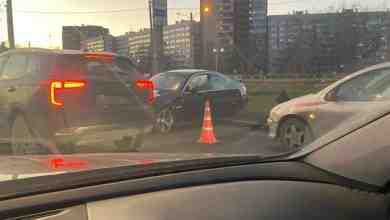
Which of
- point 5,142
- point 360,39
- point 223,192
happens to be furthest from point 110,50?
point 223,192

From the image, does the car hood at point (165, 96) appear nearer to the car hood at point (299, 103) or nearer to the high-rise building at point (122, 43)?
the car hood at point (299, 103)

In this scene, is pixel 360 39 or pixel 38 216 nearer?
pixel 38 216

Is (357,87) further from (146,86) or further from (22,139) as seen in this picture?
(22,139)

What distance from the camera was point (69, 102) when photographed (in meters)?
7.64

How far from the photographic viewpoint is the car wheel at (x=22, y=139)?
7415 mm

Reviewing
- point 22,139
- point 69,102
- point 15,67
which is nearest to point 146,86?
point 69,102

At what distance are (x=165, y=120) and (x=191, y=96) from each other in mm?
1095

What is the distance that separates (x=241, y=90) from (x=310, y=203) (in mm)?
12606

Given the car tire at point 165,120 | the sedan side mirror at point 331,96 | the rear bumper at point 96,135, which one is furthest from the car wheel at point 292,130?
the car tire at point 165,120

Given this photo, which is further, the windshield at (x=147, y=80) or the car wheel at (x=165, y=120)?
the car wheel at (x=165, y=120)

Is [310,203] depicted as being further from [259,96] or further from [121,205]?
[259,96]

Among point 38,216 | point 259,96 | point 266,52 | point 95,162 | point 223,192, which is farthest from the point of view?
point 259,96

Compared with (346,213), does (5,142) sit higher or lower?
lower

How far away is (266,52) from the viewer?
6047mm
